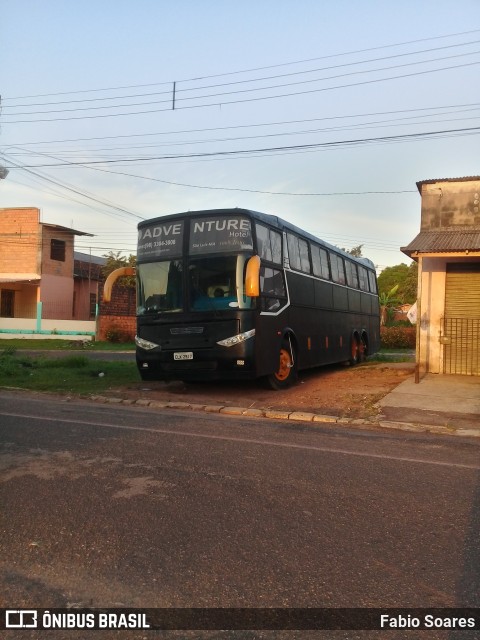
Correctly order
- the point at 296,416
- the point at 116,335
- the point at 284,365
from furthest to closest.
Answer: the point at 116,335 < the point at 284,365 < the point at 296,416

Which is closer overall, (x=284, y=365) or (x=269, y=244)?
(x=269, y=244)

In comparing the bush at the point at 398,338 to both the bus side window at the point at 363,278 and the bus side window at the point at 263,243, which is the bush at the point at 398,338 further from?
the bus side window at the point at 263,243

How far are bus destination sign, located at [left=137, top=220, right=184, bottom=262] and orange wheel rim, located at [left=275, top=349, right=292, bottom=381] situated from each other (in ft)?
10.6

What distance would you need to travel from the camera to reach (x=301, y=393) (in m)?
12.3

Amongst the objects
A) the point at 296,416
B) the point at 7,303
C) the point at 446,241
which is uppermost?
the point at 446,241

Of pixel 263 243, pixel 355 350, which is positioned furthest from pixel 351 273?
pixel 263 243

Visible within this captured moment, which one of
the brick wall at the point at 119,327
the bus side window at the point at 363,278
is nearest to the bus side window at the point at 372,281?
the bus side window at the point at 363,278

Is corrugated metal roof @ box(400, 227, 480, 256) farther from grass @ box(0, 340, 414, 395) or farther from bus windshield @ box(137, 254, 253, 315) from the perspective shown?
grass @ box(0, 340, 414, 395)

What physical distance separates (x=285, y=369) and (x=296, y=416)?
310cm

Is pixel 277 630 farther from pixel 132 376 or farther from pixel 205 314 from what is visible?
pixel 132 376

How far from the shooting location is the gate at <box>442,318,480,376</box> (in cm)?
1453

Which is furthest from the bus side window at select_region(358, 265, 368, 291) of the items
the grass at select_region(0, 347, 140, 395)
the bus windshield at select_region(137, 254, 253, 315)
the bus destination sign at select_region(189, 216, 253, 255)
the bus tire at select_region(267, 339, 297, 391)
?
the bus windshield at select_region(137, 254, 253, 315)

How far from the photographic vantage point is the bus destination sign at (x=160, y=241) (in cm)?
1150

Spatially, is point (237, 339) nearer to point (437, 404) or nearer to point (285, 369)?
point (285, 369)
